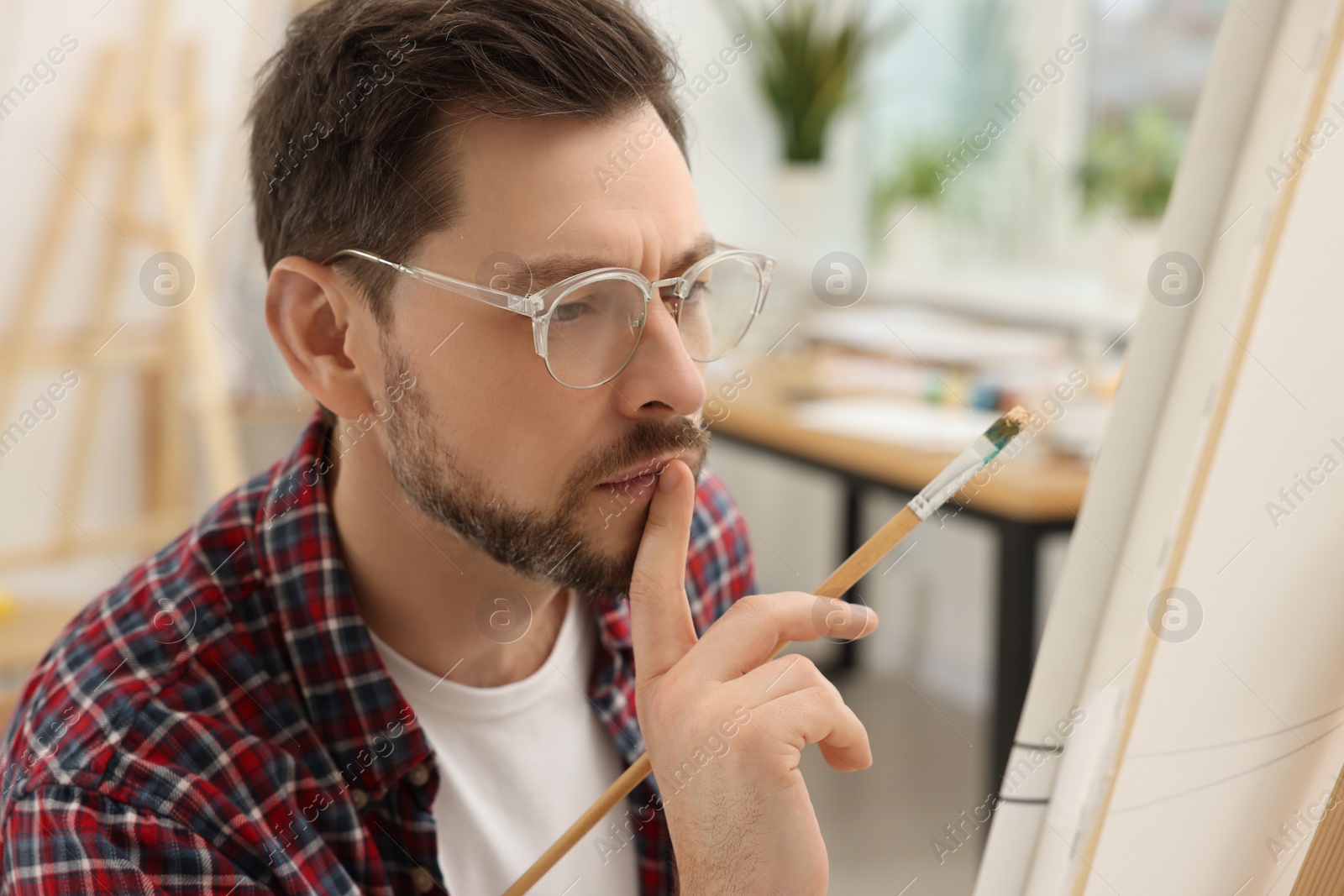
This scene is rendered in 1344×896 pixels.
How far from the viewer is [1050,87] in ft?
10.1

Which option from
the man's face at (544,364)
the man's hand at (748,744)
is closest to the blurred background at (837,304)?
the man's face at (544,364)

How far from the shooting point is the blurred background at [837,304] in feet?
7.63

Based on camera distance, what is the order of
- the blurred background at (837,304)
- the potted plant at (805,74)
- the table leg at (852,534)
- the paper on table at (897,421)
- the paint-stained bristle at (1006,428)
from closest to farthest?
the paint-stained bristle at (1006,428) < the paper on table at (897,421) < the blurred background at (837,304) < the table leg at (852,534) < the potted plant at (805,74)

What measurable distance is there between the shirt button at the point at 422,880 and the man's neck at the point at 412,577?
6.3 inches

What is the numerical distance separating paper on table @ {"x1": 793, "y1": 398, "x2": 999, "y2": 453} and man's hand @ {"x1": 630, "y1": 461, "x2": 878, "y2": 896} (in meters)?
1.45

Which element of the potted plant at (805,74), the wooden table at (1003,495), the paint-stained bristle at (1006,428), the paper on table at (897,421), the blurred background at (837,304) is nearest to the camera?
the paint-stained bristle at (1006,428)

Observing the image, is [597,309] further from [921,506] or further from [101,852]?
[101,852]

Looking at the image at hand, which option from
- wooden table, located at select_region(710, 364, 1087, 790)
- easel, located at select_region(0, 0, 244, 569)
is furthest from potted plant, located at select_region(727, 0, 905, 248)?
easel, located at select_region(0, 0, 244, 569)

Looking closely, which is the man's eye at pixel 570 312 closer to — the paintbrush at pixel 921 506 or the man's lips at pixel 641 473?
the man's lips at pixel 641 473

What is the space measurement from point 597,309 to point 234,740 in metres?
0.42

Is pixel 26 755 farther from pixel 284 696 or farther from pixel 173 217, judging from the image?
pixel 173 217

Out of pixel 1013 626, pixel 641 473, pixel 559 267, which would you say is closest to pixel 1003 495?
pixel 1013 626

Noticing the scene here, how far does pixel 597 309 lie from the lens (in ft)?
2.82

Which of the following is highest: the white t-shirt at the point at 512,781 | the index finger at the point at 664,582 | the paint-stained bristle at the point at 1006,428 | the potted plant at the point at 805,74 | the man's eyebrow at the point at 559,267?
the potted plant at the point at 805,74
